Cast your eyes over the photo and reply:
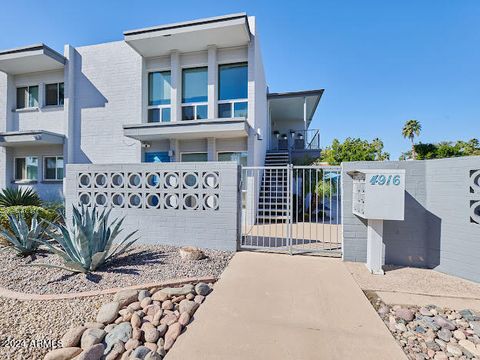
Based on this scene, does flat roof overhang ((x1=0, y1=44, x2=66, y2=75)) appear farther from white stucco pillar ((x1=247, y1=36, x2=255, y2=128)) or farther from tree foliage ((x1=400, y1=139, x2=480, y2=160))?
tree foliage ((x1=400, y1=139, x2=480, y2=160))

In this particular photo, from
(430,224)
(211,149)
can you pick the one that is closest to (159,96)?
(211,149)

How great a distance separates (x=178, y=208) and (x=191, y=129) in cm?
409

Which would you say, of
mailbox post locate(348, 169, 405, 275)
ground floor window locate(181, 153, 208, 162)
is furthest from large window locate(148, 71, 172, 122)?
mailbox post locate(348, 169, 405, 275)

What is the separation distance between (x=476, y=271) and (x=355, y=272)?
203 cm

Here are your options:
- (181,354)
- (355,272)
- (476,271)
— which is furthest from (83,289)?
(476,271)

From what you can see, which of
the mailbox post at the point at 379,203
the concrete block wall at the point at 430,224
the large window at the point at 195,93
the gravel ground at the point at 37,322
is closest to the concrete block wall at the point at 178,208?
the gravel ground at the point at 37,322

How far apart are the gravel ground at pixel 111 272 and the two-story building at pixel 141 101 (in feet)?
17.4

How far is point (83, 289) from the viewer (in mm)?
3596

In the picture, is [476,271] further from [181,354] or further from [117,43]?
[117,43]

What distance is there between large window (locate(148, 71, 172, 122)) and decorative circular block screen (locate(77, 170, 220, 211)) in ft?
17.3

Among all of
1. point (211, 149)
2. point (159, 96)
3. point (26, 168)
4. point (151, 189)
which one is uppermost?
point (159, 96)

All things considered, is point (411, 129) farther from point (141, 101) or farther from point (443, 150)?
point (141, 101)

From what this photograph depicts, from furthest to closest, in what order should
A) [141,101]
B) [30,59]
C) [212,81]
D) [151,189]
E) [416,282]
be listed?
[30,59] < [141,101] < [212,81] < [151,189] < [416,282]

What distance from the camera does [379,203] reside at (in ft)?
14.5
